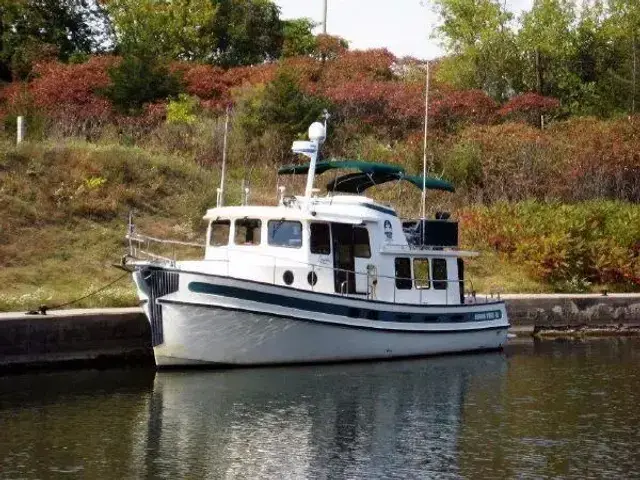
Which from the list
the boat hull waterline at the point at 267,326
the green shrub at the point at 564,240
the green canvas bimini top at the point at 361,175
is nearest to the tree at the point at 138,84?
the green shrub at the point at 564,240

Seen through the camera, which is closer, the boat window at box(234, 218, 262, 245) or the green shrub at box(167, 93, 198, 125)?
the boat window at box(234, 218, 262, 245)

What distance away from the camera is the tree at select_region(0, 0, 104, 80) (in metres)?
41.5

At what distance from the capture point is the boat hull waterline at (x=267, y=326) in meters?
21.5

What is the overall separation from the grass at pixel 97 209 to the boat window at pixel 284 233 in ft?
11.5

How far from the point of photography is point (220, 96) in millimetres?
41219

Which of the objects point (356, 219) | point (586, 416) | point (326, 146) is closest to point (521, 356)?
point (356, 219)

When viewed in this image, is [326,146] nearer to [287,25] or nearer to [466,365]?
[287,25]

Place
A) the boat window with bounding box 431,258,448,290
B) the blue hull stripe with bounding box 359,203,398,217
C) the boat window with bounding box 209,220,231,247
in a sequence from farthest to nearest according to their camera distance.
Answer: the boat window with bounding box 431,258,448,290, the blue hull stripe with bounding box 359,203,398,217, the boat window with bounding box 209,220,231,247

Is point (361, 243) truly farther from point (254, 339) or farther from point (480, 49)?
point (480, 49)

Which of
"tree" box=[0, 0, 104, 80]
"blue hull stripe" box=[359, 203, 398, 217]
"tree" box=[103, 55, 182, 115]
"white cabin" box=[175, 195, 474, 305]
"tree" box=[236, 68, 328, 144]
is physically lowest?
"white cabin" box=[175, 195, 474, 305]

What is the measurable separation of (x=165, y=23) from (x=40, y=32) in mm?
5110

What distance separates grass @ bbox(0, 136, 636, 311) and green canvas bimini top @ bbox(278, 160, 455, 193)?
4440mm

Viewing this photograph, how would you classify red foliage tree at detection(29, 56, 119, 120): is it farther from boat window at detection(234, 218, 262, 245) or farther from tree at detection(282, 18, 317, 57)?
boat window at detection(234, 218, 262, 245)

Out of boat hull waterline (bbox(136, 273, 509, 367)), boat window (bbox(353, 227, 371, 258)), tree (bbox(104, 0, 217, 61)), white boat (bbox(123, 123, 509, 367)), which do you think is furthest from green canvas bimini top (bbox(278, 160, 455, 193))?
tree (bbox(104, 0, 217, 61))
